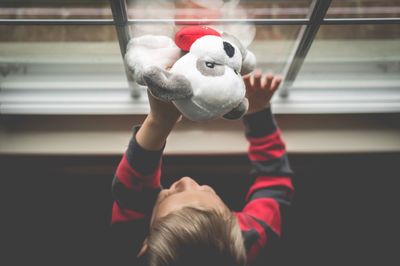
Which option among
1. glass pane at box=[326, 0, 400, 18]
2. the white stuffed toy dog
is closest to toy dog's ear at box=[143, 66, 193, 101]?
the white stuffed toy dog

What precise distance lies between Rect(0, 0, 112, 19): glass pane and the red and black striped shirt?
1.04 feet

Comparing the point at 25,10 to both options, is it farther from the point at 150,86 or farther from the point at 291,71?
the point at 291,71

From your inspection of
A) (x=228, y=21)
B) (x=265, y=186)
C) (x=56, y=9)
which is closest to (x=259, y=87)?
(x=228, y=21)

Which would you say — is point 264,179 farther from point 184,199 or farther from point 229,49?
point 229,49

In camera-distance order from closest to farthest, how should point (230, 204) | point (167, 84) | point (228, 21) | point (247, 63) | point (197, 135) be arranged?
point (167, 84)
point (247, 63)
point (228, 21)
point (197, 135)
point (230, 204)

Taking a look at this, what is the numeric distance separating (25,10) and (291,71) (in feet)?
2.08

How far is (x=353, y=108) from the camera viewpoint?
0.93 meters

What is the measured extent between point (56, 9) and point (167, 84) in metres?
0.44

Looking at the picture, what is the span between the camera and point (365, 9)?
738 mm

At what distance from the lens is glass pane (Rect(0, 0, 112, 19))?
70cm

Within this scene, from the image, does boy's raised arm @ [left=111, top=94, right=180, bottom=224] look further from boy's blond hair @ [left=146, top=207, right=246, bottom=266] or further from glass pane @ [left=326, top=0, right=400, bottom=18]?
glass pane @ [left=326, top=0, right=400, bottom=18]

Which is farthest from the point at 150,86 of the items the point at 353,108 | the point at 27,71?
the point at 353,108

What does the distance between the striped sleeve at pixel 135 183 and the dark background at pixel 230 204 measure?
242 millimetres

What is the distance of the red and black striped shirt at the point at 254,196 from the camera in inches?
27.4
